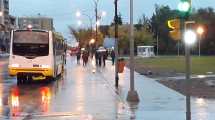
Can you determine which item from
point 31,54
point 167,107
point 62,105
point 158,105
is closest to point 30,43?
point 31,54

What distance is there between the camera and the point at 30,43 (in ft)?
121

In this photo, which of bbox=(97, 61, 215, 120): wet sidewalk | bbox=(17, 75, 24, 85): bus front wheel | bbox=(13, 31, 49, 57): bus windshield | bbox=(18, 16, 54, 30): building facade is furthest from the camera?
bbox=(18, 16, 54, 30): building facade

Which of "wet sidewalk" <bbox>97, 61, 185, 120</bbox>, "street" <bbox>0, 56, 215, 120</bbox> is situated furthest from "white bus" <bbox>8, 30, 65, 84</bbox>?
"wet sidewalk" <bbox>97, 61, 185, 120</bbox>

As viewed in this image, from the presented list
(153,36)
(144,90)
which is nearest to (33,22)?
(144,90)

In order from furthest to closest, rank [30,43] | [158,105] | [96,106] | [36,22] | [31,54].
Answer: [36,22] < [30,43] < [31,54] < [158,105] < [96,106]

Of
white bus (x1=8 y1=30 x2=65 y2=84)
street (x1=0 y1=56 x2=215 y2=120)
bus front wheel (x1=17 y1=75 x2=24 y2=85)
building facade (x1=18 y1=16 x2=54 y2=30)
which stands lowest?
street (x1=0 y1=56 x2=215 y2=120)

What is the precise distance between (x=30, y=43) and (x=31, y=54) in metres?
0.64

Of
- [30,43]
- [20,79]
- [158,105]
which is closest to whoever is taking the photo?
[158,105]

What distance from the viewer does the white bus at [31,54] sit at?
36.4 metres

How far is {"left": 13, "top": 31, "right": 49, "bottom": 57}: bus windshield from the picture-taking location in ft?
120

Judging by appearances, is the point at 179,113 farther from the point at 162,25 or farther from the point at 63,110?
the point at 162,25

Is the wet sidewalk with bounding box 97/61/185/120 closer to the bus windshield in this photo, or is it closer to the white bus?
the white bus

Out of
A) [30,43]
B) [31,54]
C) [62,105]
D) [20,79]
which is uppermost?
[30,43]

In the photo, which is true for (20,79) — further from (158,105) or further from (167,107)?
(167,107)
